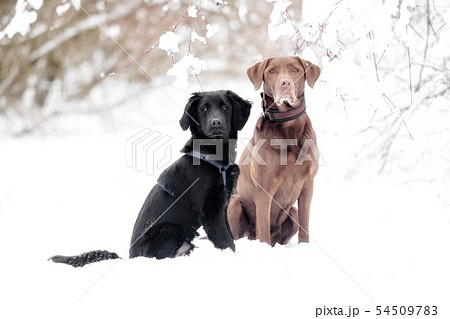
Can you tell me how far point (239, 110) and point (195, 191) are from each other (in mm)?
663

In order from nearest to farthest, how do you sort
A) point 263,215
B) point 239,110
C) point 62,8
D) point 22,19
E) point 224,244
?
point 224,244, point 239,110, point 263,215, point 22,19, point 62,8

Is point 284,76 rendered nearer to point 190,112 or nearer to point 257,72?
point 257,72

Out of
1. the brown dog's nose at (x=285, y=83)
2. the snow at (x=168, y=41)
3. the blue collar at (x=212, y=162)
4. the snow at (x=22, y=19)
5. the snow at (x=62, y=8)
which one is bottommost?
the blue collar at (x=212, y=162)

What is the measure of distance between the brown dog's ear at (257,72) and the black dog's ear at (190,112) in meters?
0.41

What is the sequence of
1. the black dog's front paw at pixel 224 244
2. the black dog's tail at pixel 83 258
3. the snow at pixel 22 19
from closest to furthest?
the black dog's tail at pixel 83 258
the black dog's front paw at pixel 224 244
the snow at pixel 22 19

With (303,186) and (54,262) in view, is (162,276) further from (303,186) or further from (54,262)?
(303,186)

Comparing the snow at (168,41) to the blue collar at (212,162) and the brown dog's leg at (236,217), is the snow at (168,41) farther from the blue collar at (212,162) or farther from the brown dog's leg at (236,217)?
the brown dog's leg at (236,217)

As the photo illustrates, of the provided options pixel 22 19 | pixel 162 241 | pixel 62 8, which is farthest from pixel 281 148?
pixel 62 8

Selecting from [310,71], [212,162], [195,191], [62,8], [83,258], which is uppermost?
[62,8]

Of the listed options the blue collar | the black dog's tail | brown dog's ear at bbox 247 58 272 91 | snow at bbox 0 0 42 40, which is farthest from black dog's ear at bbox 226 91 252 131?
snow at bbox 0 0 42 40

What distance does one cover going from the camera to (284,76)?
3316 mm

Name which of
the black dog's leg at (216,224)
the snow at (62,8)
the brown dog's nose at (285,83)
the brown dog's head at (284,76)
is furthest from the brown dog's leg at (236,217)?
the snow at (62,8)

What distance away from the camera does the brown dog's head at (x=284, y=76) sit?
3.29 m

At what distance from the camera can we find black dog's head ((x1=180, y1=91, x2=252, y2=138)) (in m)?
3.31
